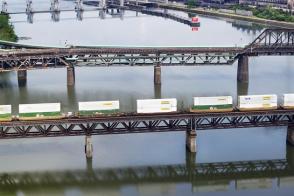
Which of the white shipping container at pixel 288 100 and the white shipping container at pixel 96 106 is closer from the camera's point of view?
the white shipping container at pixel 96 106

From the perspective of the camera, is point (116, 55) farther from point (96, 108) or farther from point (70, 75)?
point (96, 108)

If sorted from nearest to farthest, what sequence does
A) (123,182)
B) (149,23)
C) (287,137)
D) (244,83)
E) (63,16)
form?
(123,182) < (287,137) < (244,83) < (149,23) < (63,16)

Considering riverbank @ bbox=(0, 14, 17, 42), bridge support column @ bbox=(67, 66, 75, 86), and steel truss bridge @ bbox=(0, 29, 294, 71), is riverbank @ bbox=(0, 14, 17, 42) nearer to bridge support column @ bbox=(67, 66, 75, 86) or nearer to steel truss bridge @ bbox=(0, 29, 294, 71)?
steel truss bridge @ bbox=(0, 29, 294, 71)

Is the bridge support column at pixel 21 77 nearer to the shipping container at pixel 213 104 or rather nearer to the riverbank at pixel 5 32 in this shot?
the riverbank at pixel 5 32

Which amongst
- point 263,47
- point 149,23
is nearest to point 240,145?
point 263,47

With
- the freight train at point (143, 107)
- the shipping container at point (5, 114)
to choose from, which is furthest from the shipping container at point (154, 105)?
the shipping container at point (5, 114)

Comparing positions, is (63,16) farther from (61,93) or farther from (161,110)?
(161,110)
